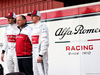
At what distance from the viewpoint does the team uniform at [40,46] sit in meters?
6.89

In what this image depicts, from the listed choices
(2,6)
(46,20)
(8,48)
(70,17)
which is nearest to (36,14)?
(46,20)

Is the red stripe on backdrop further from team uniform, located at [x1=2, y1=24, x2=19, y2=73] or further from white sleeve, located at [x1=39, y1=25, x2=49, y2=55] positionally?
team uniform, located at [x1=2, y1=24, x2=19, y2=73]

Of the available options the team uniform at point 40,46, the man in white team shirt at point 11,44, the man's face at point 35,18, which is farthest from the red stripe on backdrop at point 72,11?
the man in white team shirt at point 11,44

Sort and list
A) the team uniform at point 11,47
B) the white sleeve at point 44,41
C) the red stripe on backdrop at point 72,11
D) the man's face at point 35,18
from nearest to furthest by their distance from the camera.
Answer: the red stripe on backdrop at point 72,11 → the white sleeve at point 44,41 → the man's face at point 35,18 → the team uniform at point 11,47

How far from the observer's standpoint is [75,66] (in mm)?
6578

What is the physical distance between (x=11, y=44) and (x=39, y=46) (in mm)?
1220

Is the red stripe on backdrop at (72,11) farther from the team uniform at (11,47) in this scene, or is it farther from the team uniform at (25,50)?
the team uniform at (11,47)

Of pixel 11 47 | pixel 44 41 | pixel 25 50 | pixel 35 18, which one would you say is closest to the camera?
pixel 44 41

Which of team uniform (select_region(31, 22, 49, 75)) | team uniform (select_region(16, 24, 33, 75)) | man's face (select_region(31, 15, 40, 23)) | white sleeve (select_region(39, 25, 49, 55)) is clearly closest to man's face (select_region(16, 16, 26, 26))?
team uniform (select_region(16, 24, 33, 75))

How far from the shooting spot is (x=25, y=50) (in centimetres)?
733

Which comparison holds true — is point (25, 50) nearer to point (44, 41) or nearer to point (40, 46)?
point (40, 46)

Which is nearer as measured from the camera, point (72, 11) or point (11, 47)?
point (72, 11)

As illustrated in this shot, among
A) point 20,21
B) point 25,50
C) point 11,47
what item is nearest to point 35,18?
point 20,21

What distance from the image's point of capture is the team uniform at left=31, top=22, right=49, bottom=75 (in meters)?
6.89
